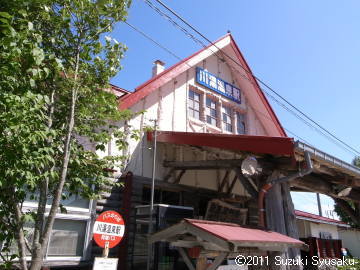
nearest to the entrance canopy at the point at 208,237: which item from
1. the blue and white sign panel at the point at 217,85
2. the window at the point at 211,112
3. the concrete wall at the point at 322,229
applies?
the window at the point at 211,112

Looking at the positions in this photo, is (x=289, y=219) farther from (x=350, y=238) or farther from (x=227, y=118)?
(x=350, y=238)

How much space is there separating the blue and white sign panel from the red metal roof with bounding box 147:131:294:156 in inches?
182

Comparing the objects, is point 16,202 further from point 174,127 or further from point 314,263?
point 314,263

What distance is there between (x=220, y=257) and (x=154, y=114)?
6622mm

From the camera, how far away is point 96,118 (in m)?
5.61

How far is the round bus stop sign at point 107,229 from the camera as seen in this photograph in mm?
4621

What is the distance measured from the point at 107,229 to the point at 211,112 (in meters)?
9.18

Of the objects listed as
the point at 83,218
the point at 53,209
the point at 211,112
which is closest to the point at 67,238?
the point at 83,218

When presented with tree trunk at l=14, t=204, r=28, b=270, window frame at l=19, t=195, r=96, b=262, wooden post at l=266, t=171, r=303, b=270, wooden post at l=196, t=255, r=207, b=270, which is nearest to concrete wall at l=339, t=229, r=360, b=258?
wooden post at l=266, t=171, r=303, b=270

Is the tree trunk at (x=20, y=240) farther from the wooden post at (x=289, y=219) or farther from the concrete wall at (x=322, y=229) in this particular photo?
the concrete wall at (x=322, y=229)

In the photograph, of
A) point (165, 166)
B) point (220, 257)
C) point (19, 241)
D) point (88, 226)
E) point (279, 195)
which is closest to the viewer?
point (19, 241)

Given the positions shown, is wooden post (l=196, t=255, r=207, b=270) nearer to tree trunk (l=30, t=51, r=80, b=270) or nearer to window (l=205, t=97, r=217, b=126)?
tree trunk (l=30, t=51, r=80, b=270)

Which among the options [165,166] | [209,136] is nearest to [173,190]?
[165,166]

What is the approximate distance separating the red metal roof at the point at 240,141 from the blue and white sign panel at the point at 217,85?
15.2 feet
